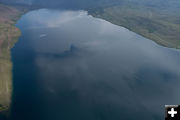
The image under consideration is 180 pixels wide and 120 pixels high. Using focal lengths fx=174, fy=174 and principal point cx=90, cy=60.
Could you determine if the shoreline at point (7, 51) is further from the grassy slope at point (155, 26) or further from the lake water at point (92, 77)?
the grassy slope at point (155, 26)

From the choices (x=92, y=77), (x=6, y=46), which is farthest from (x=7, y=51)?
(x=92, y=77)

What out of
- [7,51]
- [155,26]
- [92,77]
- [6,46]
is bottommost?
[92,77]

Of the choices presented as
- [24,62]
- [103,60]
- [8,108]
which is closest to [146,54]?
[103,60]

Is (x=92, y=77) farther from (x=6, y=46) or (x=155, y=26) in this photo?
(x=155, y=26)

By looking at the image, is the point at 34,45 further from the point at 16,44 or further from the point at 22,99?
the point at 22,99

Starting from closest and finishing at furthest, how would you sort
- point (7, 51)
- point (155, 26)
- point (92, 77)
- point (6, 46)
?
point (92, 77), point (7, 51), point (6, 46), point (155, 26)
